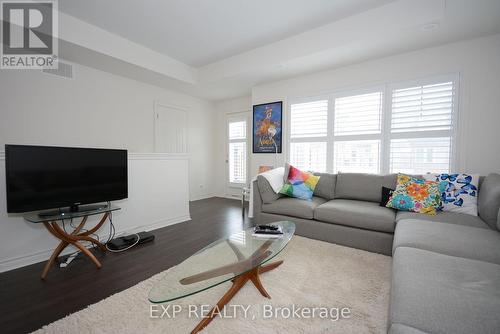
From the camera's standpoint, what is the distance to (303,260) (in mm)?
2170

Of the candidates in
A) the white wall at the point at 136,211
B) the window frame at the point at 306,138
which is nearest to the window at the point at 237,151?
the window frame at the point at 306,138

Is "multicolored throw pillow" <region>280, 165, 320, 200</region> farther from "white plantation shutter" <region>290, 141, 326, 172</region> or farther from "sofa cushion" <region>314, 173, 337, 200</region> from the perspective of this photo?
"white plantation shutter" <region>290, 141, 326, 172</region>

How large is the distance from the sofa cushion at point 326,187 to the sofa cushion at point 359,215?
41cm

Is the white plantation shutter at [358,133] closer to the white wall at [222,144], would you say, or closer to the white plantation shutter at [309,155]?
the white plantation shutter at [309,155]

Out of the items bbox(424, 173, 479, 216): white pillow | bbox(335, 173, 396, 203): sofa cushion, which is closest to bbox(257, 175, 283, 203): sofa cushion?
bbox(335, 173, 396, 203): sofa cushion

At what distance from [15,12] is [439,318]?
4.34 metres

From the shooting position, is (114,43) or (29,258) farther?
(114,43)

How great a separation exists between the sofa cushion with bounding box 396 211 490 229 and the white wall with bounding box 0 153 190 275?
2.99m

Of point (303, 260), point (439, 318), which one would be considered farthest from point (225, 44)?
point (439, 318)

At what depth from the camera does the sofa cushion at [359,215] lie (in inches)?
90.2

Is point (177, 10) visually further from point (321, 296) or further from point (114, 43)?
point (321, 296)

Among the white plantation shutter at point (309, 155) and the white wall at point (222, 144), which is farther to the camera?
the white wall at point (222, 144)

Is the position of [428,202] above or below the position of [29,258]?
above

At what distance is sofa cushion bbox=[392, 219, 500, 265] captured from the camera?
1404mm
